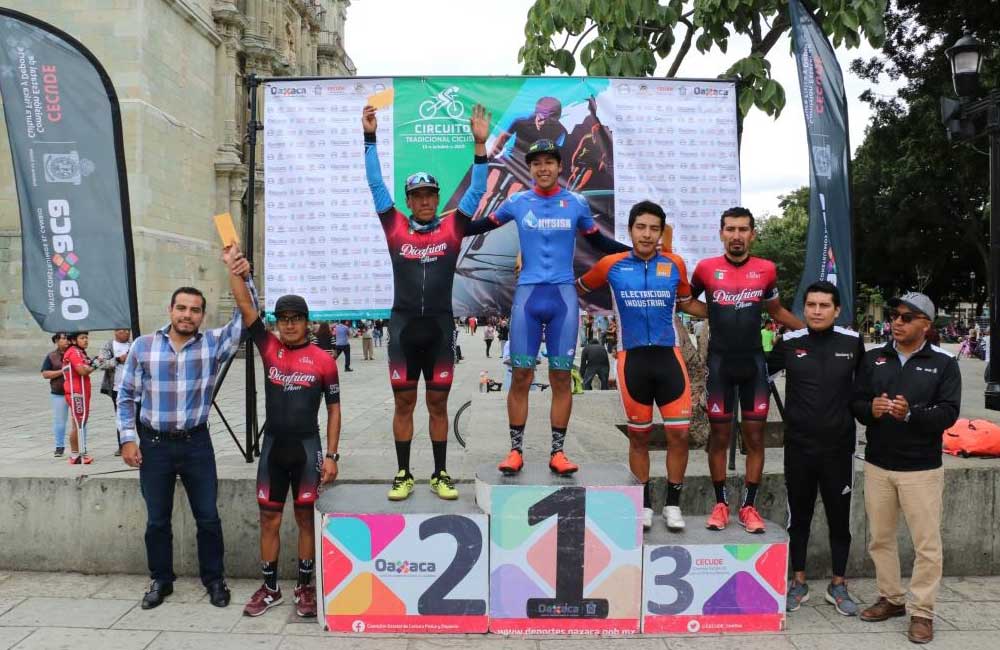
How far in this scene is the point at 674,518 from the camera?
462 centimetres

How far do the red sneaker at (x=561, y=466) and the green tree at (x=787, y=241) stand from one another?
1572 inches

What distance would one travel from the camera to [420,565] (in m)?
4.40

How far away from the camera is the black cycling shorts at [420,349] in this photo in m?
4.83

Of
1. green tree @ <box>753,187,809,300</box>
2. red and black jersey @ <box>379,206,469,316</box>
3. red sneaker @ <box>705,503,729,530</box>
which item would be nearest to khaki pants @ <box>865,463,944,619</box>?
red sneaker @ <box>705,503,729,530</box>

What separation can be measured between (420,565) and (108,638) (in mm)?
1848

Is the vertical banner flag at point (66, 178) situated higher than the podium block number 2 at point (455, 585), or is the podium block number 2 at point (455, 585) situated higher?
the vertical banner flag at point (66, 178)

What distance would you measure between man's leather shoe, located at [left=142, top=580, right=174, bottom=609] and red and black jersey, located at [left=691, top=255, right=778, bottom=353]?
398cm

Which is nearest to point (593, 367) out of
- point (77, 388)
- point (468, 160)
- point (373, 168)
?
point (468, 160)

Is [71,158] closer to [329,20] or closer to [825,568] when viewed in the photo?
[825,568]

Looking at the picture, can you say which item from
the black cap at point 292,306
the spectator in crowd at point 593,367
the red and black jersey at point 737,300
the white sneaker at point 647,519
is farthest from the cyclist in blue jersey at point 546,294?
the spectator in crowd at point 593,367

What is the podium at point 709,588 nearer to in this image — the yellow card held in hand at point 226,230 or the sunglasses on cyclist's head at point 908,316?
the sunglasses on cyclist's head at point 908,316

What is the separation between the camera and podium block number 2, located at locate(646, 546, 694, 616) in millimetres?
4406

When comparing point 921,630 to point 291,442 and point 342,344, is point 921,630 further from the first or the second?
point 342,344

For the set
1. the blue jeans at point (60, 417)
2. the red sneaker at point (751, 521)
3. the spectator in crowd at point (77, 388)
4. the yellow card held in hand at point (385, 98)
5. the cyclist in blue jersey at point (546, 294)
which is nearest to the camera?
the red sneaker at point (751, 521)
